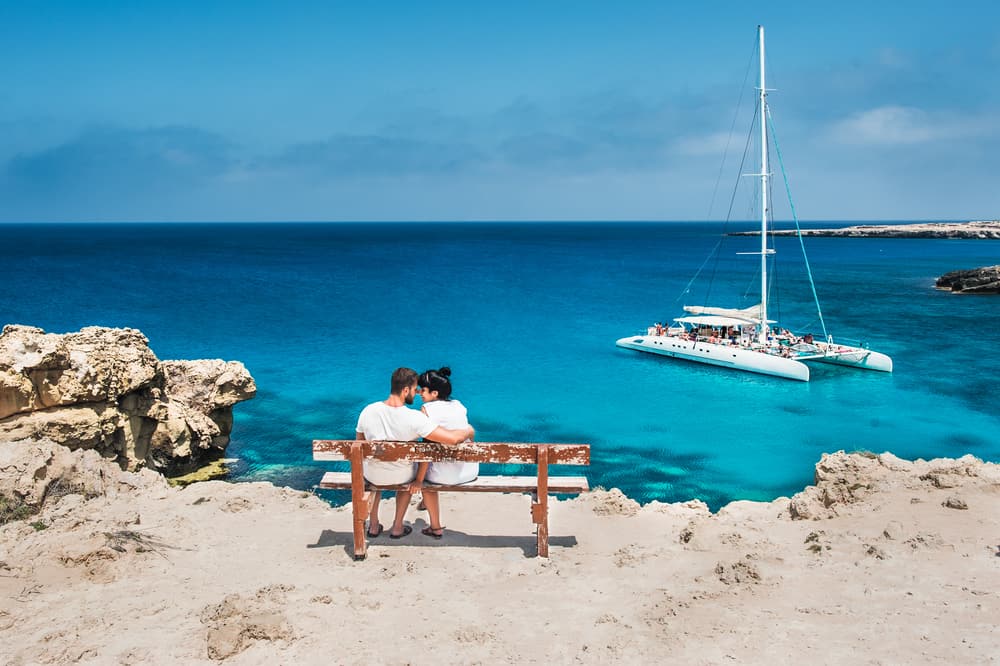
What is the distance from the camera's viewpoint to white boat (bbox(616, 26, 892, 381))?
90.8 ft

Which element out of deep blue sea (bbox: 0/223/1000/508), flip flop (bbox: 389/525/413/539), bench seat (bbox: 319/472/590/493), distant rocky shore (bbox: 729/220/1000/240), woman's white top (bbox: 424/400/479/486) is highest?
distant rocky shore (bbox: 729/220/1000/240)

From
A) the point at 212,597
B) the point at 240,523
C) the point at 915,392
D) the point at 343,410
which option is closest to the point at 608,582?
the point at 212,597

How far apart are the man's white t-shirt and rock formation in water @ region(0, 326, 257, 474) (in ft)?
22.1

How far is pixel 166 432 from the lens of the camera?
46.2 ft

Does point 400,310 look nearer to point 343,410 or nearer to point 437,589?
point 343,410

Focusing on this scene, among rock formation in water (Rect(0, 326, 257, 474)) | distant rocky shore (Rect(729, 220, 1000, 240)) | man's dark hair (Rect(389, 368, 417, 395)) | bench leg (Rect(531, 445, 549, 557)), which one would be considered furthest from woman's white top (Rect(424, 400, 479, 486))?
distant rocky shore (Rect(729, 220, 1000, 240))

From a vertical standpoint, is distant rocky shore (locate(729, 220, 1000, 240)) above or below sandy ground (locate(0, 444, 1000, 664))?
above

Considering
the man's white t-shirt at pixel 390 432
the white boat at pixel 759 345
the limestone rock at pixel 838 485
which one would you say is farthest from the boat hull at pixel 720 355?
the man's white t-shirt at pixel 390 432

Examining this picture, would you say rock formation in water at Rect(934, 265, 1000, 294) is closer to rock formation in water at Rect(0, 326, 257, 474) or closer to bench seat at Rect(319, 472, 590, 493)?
rock formation in water at Rect(0, 326, 257, 474)

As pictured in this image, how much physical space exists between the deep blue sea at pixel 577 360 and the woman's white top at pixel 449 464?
8.03 meters

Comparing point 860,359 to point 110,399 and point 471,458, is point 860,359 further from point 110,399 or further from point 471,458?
point 110,399

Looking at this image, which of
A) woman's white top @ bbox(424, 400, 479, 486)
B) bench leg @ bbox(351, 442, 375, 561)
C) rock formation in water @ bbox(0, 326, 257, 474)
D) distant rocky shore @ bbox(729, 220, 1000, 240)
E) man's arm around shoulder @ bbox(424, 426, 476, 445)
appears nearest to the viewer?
bench leg @ bbox(351, 442, 375, 561)

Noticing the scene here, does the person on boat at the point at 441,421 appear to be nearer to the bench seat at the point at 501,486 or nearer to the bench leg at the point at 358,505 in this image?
the bench seat at the point at 501,486

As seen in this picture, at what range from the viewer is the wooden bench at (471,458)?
6.33 m
